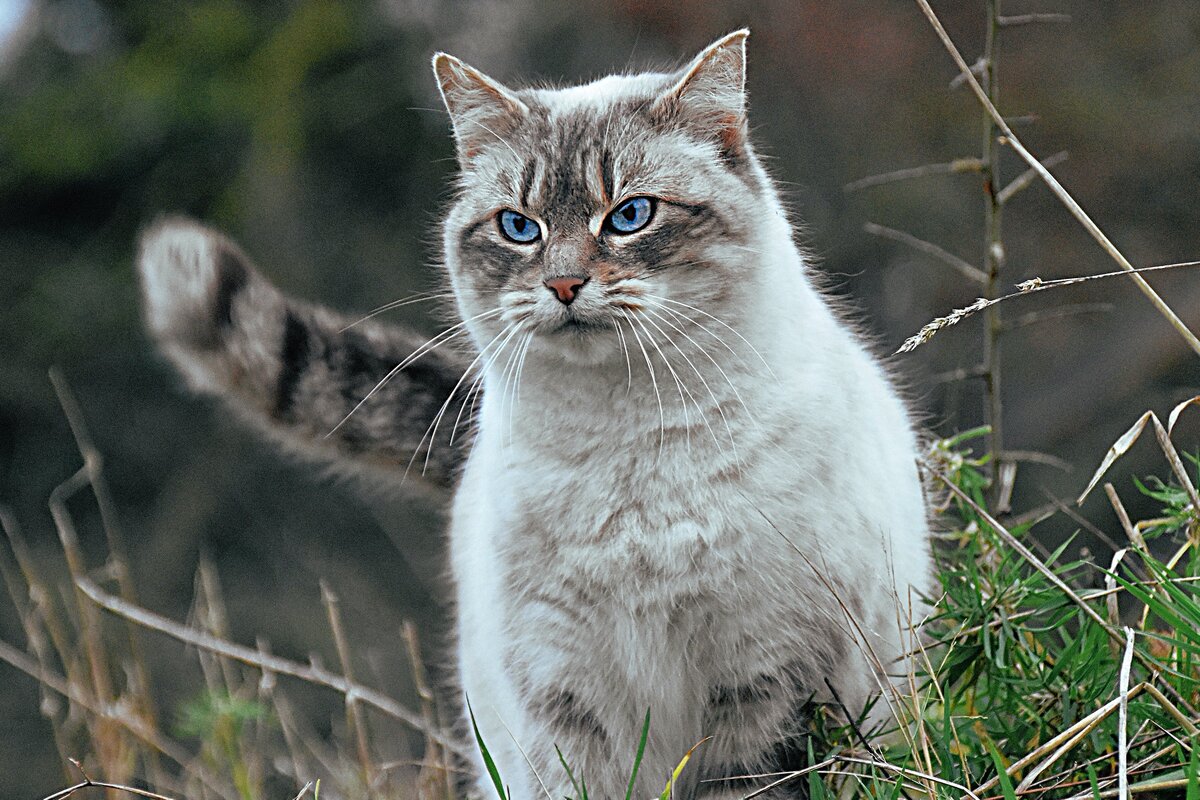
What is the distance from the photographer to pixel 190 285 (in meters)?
3.21

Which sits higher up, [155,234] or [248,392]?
[155,234]

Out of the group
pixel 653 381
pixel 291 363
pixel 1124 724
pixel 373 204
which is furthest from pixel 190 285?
pixel 373 204

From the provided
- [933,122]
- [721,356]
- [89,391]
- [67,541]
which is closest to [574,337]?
[721,356]

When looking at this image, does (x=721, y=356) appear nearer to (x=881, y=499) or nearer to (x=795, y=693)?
(x=881, y=499)

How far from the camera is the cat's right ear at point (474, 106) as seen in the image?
281 centimetres

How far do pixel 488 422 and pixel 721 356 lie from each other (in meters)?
0.56

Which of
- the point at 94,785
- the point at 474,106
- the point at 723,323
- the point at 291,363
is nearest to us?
the point at 94,785

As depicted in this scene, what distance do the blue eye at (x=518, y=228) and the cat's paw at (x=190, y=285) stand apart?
35.1 inches

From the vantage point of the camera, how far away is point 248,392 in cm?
328

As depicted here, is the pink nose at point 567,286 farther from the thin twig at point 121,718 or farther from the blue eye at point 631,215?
the thin twig at point 121,718

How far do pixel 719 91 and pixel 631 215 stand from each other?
348mm

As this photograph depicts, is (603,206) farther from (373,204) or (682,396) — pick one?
(373,204)

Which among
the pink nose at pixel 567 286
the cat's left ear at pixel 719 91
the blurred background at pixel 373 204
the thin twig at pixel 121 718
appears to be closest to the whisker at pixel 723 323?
the pink nose at pixel 567 286

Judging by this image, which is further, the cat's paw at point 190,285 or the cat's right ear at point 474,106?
the cat's paw at point 190,285
